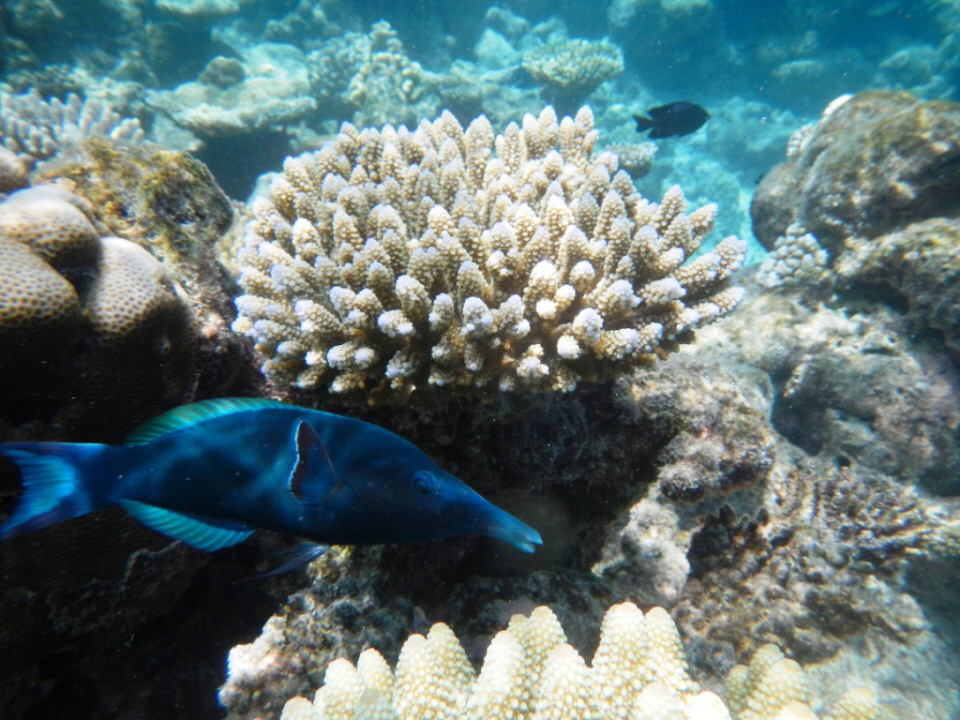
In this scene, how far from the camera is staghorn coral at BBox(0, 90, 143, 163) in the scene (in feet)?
21.2

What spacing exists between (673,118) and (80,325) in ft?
26.3

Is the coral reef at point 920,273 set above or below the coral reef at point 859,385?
above

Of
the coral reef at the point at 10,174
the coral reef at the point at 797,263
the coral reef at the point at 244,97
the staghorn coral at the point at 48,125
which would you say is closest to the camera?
the coral reef at the point at 10,174

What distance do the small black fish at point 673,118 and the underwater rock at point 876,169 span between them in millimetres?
1742

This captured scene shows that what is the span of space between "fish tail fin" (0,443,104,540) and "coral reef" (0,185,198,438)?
0.83m

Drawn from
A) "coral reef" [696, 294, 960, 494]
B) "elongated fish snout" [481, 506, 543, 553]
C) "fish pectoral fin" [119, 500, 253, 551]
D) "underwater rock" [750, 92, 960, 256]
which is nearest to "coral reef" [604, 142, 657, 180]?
"underwater rock" [750, 92, 960, 256]

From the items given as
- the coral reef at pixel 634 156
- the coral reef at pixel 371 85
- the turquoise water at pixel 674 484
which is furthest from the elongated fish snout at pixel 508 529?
the coral reef at pixel 371 85

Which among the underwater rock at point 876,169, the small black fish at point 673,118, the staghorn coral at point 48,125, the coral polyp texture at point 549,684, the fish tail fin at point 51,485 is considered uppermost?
the small black fish at point 673,118

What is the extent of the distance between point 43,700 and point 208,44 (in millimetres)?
17436

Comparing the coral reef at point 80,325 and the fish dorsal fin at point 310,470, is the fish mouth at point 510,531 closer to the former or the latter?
the fish dorsal fin at point 310,470

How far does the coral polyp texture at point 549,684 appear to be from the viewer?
68.4 inches

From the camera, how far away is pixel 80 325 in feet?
6.43

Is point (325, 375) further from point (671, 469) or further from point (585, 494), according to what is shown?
point (671, 469)

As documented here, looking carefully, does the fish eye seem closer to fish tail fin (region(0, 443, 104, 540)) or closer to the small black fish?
fish tail fin (region(0, 443, 104, 540))
